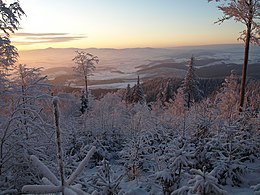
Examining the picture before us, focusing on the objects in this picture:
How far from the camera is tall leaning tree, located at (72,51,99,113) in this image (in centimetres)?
2902

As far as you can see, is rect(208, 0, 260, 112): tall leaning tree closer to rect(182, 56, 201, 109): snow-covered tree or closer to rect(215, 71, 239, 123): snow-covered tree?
rect(215, 71, 239, 123): snow-covered tree

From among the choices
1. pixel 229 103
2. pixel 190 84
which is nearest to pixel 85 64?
pixel 190 84

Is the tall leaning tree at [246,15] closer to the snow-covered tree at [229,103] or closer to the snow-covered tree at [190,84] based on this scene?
the snow-covered tree at [229,103]

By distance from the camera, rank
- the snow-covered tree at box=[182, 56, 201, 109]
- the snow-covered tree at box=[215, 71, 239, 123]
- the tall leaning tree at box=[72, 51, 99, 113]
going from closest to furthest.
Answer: the snow-covered tree at box=[215, 71, 239, 123] < the tall leaning tree at box=[72, 51, 99, 113] < the snow-covered tree at box=[182, 56, 201, 109]

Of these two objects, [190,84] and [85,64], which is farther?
[190,84]

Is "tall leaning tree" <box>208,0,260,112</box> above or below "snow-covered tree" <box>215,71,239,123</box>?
above

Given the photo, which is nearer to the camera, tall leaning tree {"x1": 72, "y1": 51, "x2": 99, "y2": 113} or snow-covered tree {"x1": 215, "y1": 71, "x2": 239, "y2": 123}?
snow-covered tree {"x1": 215, "y1": 71, "x2": 239, "y2": 123}

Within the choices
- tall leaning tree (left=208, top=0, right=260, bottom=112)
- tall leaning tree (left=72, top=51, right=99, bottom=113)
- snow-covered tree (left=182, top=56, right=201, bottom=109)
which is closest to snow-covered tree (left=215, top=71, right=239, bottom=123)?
tall leaning tree (left=208, top=0, right=260, bottom=112)

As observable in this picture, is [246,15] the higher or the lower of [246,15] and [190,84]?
the higher

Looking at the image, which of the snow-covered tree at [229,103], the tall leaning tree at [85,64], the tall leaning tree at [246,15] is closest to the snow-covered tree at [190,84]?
the snow-covered tree at [229,103]

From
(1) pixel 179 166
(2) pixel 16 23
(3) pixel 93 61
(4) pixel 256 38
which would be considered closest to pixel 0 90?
(2) pixel 16 23

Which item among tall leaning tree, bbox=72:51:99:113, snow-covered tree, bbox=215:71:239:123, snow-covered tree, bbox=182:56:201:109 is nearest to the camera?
snow-covered tree, bbox=215:71:239:123

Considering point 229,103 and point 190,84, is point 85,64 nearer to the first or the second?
point 190,84

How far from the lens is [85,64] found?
29078 mm
